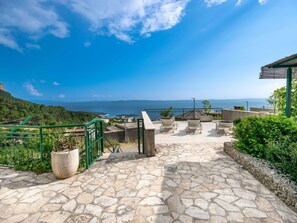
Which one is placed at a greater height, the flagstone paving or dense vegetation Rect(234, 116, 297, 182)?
dense vegetation Rect(234, 116, 297, 182)

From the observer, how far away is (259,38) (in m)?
7.41

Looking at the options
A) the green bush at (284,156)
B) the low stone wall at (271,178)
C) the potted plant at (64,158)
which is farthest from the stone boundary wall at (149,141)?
the green bush at (284,156)

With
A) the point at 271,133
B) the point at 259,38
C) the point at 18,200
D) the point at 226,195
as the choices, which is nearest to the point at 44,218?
the point at 18,200

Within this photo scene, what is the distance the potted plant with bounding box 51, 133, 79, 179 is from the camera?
3082 mm

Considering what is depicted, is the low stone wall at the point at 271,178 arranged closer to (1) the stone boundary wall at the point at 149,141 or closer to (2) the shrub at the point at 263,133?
(2) the shrub at the point at 263,133

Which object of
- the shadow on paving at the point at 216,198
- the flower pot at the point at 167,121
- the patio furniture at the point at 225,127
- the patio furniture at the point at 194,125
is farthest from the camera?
the flower pot at the point at 167,121

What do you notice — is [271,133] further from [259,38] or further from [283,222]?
[259,38]

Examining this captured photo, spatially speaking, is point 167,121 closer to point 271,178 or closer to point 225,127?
point 225,127

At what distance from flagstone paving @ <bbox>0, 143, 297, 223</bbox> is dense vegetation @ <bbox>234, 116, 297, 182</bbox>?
1.78ft

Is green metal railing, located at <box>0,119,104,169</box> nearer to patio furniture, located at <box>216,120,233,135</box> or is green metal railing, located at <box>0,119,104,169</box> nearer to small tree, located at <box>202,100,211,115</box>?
patio furniture, located at <box>216,120,233,135</box>

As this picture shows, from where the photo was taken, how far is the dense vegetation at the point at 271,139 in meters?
2.91

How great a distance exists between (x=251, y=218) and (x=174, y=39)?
38.7 feet

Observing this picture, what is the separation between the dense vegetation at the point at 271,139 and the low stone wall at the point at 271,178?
0.62ft

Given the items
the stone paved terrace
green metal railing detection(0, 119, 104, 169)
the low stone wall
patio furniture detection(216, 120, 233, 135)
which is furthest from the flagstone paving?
patio furniture detection(216, 120, 233, 135)
